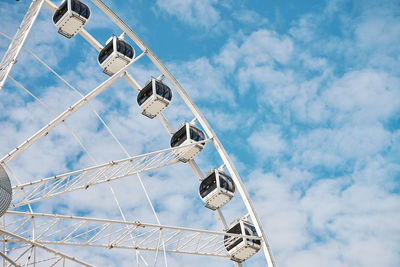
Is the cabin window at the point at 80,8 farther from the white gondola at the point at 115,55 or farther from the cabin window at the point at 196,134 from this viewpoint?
the cabin window at the point at 196,134

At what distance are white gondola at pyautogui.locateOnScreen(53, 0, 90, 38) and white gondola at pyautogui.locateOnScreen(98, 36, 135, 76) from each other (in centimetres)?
155

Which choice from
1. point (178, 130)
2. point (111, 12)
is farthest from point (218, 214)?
point (111, 12)

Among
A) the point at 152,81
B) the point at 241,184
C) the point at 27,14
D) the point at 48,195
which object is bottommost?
the point at 48,195

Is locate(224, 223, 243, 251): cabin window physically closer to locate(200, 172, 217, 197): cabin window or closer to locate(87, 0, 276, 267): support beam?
locate(87, 0, 276, 267): support beam

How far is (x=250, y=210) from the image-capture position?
22.7 m

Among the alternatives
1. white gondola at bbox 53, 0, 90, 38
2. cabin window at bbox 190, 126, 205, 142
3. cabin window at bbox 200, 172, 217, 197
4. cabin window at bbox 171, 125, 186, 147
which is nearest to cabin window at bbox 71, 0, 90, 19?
white gondola at bbox 53, 0, 90, 38

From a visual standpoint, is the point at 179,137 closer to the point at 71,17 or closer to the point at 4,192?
the point at 71,17

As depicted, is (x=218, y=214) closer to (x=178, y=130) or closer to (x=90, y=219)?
(x=178, y=130)

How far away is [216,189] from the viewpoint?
74.2 ft

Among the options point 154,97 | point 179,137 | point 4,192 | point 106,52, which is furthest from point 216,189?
point 4,192

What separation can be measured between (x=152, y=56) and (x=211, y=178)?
6204mm

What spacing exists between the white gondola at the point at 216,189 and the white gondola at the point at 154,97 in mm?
3862

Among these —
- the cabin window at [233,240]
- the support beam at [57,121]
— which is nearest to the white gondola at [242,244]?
the cabin window at [233,240]

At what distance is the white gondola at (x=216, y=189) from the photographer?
22.7 meters
